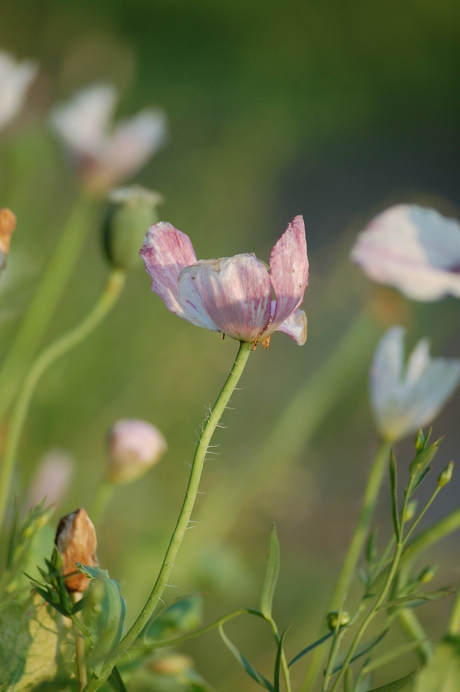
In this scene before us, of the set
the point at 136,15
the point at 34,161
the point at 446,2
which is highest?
the point at 446,2

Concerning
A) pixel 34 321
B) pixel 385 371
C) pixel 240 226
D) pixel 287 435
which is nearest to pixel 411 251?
pixel 385 371

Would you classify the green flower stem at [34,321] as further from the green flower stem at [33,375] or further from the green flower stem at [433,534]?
the green flower stem at [433,534]

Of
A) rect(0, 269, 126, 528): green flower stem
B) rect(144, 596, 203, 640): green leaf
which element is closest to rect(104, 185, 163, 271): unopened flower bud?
rect(0, 269, 126, 528): green flower stem

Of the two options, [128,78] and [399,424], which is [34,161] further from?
[128,78]

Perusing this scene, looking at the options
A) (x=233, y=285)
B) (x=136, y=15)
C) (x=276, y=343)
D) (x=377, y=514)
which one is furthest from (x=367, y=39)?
(x=233, y=285)

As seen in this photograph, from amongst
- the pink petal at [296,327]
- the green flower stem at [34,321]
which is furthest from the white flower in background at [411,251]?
the green flower stem at [34,321]

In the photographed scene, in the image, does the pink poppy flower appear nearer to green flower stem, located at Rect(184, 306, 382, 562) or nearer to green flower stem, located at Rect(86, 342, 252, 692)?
green flower stem, located at Rect(86, 342, 252, 692)
